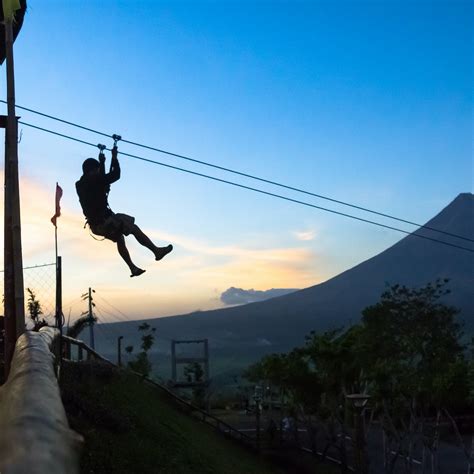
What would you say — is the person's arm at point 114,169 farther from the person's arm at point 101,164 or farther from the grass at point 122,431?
the grass at point 122,431

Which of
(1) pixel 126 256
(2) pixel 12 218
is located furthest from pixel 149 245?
(2) pixel 12 218

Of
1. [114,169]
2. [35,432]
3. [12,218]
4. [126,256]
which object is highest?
[114,169]

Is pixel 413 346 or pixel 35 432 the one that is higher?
pixel 35 432

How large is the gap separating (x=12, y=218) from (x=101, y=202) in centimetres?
122

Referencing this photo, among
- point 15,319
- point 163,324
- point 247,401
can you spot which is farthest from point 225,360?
point 15,319

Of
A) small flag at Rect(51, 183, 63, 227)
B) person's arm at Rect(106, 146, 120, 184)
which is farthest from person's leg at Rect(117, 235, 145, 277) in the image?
small flag at Rect(51, 183, 63, 227)

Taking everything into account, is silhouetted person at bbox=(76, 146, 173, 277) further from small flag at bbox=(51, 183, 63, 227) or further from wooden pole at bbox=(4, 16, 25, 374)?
small flag at bbox=(51, 183, 63, 227)

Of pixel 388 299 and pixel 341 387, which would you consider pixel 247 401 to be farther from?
pixel 388 299

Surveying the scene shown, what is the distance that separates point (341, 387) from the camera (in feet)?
78.8

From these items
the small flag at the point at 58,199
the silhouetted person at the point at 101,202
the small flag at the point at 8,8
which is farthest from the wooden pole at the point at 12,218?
the small flag at the point at 58,199

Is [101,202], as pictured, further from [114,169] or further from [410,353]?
[410,353]

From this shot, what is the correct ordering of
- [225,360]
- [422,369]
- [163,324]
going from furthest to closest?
[163,324]
[225,360]
[422,369]

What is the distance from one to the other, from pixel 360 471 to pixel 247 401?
90.4ft

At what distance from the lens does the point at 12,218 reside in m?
7.57
